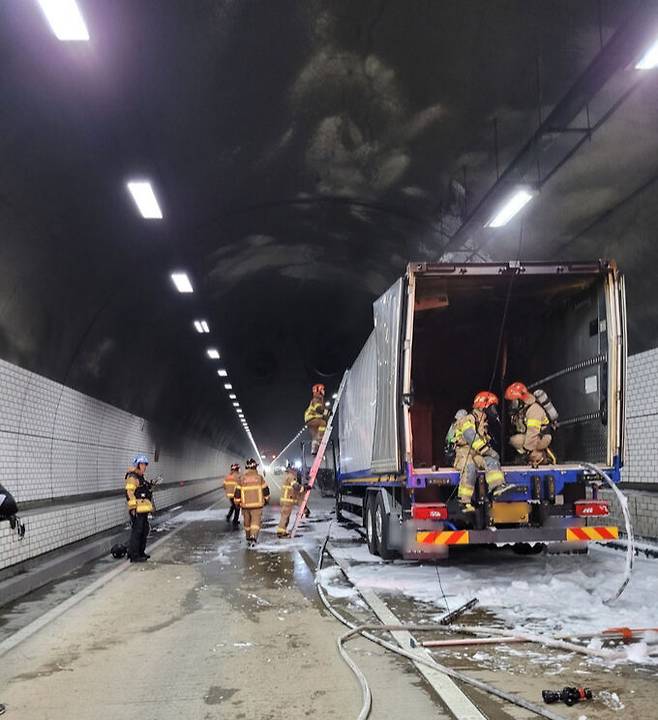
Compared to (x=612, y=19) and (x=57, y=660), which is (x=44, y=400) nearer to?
(x=57, y=660)

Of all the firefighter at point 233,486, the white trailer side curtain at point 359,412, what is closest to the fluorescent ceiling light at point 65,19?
the white trailer side curtain at point 359,412

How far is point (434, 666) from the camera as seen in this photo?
5141 millimetres

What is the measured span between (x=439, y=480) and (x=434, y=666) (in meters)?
3.58

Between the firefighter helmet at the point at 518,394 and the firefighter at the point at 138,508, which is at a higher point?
the firefighter helmet at the point at 518,394

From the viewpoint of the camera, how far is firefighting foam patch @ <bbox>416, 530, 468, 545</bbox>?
856 centimetres

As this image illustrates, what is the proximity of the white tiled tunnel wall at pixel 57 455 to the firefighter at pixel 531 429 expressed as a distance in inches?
266

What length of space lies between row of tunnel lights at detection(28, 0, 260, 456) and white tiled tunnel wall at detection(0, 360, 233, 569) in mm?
2975

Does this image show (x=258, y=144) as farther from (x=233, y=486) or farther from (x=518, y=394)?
(x=233, y=486)

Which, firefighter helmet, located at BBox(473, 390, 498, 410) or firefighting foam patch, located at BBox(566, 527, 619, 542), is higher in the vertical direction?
firefighter helmet, located at BBox(473, 390, 498, 410)

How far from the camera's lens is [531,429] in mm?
9094

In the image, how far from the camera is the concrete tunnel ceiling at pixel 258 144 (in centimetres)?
702

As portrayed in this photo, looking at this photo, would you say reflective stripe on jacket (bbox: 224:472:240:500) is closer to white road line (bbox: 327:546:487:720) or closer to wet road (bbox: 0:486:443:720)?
wet road (bbox: 0:486:443:720)

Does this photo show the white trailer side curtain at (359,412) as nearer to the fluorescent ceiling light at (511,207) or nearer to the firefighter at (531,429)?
the firefighter at (531,429)

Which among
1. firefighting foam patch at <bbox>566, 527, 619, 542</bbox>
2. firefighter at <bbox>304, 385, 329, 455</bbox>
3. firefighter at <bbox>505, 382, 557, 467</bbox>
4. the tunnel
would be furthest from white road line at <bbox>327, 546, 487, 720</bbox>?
firefighter at <bbox>304, 385, 329, 455</bbox>
